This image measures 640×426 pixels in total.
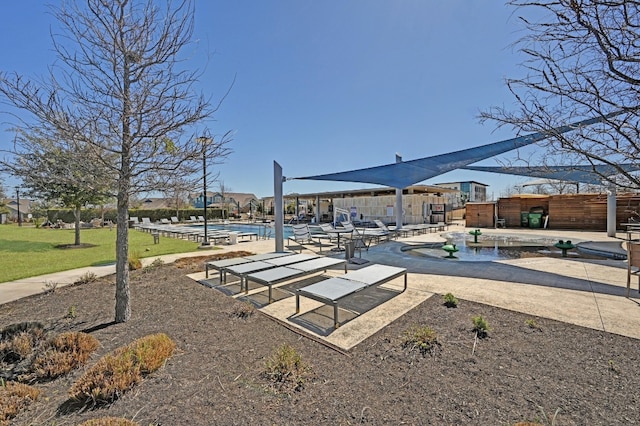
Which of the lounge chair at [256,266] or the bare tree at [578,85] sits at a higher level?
the bare tree at [578,85]

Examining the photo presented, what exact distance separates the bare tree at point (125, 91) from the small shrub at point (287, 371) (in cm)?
259

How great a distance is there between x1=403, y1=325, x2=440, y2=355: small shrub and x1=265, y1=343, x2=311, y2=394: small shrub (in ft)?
3.91

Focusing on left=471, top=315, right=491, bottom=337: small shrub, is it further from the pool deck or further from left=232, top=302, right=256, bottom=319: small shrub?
left=232, top=302, right=256, bottom=319: small shrub

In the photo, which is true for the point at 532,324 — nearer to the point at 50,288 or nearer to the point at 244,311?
the point at 244,311

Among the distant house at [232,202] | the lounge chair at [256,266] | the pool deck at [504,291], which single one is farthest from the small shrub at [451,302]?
the distant house at [232,202]

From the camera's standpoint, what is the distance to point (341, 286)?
423cm

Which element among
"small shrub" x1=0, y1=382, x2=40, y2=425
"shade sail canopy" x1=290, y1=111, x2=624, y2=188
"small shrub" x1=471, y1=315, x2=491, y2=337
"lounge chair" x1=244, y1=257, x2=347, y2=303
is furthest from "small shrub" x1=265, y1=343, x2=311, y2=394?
"shade sail canopy" x1=290, y1=111, x2=624, y2=188

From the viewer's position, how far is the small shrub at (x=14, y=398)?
1.98m

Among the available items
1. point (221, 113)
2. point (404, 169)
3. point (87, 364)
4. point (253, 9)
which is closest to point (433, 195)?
point (404, 169)

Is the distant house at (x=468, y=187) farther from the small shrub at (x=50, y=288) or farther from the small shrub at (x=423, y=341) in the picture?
the small shrub at (x=50, y=288)

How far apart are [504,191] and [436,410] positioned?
46234 millimetres

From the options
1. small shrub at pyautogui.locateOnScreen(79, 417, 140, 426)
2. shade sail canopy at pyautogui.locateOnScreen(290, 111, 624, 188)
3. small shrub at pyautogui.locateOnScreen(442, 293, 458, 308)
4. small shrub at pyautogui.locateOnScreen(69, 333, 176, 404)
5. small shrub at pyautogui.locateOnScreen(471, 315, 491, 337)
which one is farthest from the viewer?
shade sail canopy at pyautogui.locateOnScreen(290, 111, 624, 188)

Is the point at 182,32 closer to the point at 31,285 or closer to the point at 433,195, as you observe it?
the point at 31,285

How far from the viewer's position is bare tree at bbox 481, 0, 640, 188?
162 centimetres
